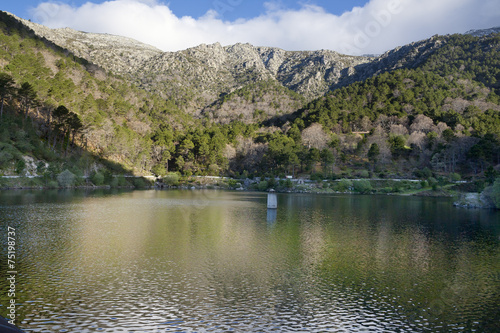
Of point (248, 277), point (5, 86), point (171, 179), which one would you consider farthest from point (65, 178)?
point (248, 277)

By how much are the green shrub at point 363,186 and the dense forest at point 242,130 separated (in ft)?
25.5

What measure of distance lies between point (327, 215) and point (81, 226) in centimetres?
2639

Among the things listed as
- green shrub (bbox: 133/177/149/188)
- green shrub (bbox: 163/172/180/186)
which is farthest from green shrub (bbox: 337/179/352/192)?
green shrub (bbox: 133/177/149/188)

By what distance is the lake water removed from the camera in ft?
38.3

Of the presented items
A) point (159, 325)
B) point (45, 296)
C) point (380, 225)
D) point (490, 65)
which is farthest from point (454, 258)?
point (490, 65)

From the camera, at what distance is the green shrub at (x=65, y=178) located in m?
69.6

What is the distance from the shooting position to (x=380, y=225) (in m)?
33.5

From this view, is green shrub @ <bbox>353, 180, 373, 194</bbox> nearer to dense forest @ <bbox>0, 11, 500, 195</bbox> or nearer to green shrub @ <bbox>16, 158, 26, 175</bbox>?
dense forest @ <bbox>0, 11, 500, 195</bbox>

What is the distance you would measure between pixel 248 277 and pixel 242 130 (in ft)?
387

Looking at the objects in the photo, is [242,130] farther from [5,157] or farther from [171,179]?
[5,157]

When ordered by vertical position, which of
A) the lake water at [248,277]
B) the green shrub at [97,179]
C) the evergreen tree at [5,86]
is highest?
the evergreen tree at [5,86]

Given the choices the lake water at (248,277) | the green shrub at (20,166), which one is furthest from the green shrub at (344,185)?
the green shrub at (20,166)

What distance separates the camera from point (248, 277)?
16.4 meters

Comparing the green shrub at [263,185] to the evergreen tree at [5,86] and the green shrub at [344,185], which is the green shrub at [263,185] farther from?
the evergreen tree at [5,86]
